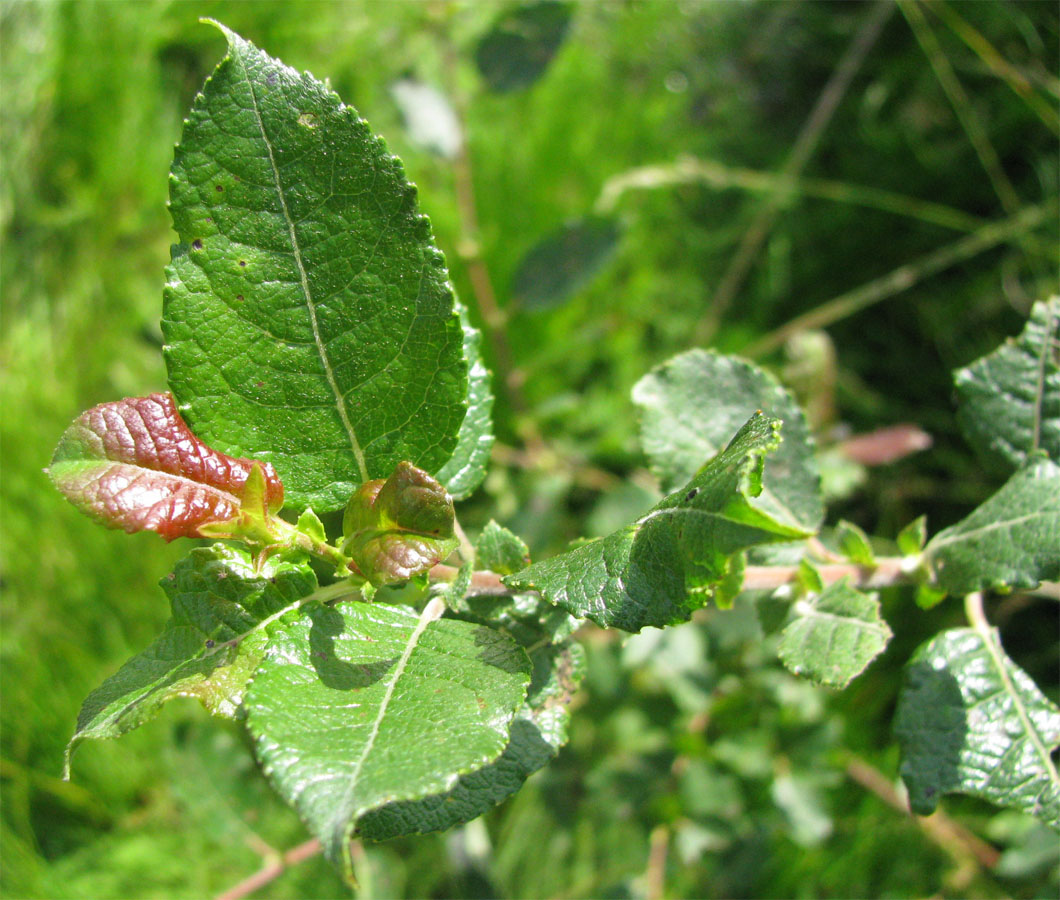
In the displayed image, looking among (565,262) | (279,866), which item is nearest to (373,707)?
(279,866)

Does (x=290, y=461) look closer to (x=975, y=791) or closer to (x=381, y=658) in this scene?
(x=381, y=658)

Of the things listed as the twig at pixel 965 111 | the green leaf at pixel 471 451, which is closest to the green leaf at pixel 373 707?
the green leaf at pixel 471 451

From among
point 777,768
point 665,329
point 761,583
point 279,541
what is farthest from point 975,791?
point 665,329

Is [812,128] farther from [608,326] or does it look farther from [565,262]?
[565,262]

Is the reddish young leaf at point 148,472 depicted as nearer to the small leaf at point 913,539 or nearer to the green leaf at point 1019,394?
the small leaf at point 913,539

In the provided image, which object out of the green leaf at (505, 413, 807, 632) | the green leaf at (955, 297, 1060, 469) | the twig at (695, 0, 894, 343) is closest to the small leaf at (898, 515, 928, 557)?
the green leaf at (955, 297, 1060, 469)

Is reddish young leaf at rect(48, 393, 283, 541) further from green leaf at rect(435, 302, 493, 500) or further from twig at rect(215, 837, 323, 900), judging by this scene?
twig at rect(215, 837, 323, 900)
